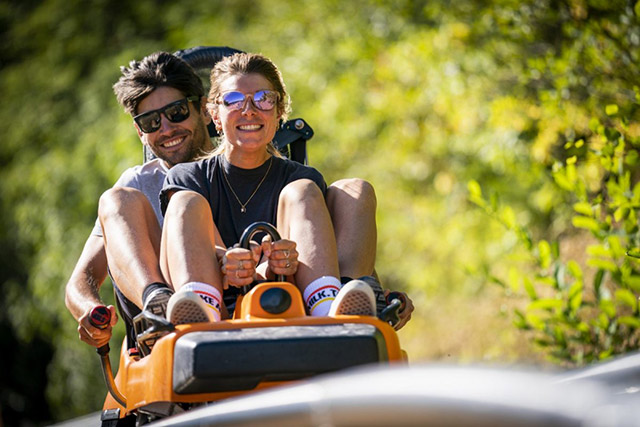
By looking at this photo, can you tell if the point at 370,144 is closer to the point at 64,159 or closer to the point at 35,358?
the point at 64,159

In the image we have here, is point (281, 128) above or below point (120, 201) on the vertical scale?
above

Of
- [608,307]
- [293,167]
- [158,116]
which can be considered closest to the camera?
[293,167]

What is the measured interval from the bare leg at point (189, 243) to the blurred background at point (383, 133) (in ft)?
8.47

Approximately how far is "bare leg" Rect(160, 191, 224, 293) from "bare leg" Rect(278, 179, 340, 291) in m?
0.29

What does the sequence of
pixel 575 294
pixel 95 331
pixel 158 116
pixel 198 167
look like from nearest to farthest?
1. pixel 95 331
2. pixel 198 167
3. pixel 575 294
4. pixel 158 116

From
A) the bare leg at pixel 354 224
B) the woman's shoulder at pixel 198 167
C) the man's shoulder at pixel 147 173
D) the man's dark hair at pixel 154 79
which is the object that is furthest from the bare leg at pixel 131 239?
the man's dark hair at pixel 154 79

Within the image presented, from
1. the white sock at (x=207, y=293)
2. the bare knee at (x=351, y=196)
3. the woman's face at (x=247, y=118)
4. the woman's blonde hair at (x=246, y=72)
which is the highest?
the woman's blonde hair at (x=246, y=72)

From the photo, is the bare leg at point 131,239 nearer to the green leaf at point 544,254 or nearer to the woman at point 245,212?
the woman at point 245,212

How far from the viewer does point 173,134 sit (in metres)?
4.74

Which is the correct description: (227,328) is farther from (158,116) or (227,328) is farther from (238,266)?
(158,116)

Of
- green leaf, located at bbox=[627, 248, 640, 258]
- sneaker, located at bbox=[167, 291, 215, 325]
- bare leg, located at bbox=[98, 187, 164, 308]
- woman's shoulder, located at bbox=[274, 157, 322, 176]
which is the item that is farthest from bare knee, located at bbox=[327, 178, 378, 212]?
green leaf, located at bbox=[627, 248, 640, 258]

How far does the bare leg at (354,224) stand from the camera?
365 centimetres

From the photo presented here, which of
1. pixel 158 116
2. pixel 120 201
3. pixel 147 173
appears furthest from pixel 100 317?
pixel 158 116

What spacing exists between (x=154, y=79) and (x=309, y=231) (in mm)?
1753
